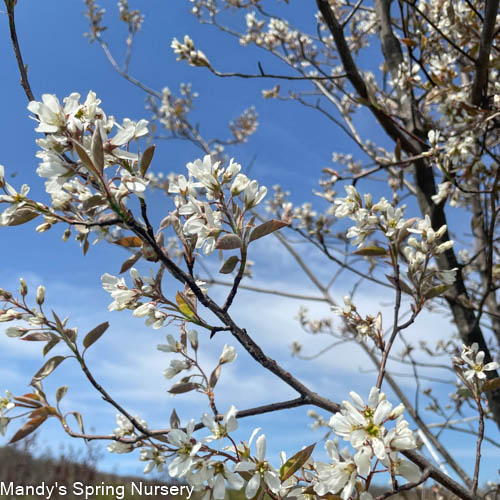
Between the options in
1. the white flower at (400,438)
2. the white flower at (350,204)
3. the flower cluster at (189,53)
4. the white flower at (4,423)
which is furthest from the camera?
the flower cluster at (189,53)

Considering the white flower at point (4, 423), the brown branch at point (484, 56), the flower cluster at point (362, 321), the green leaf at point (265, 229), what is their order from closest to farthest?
the green leaf at point (265, 229) → the white flower at point (4, 423) → the flower cluster at point (362, 321) → the brown branch at point (484, 56)

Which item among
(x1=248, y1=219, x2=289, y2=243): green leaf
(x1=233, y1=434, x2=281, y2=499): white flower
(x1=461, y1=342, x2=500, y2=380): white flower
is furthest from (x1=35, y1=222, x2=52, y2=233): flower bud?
(x1=461, y1=342, x2=500, y2=380): white flower

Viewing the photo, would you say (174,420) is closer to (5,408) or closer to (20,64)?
(5,408)

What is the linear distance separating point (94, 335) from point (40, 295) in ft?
0.46

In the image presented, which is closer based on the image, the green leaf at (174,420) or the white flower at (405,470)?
the white flower at (405,470)

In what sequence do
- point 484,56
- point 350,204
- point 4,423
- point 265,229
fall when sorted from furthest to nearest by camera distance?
point 484,56
point 350,204
point 4,423
point 265,229

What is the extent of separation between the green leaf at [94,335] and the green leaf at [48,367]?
5cm

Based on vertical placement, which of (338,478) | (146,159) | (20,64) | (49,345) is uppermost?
(20,64)

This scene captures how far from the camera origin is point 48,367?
82cm

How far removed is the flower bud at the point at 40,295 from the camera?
0.87 meters

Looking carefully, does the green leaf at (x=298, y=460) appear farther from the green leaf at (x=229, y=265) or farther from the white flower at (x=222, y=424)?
the green leaf at (x=229, y=265)

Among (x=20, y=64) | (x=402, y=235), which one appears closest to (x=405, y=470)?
(x=402, y=235)

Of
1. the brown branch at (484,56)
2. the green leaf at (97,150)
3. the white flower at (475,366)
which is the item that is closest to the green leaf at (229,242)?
the green leaf at (97,150)

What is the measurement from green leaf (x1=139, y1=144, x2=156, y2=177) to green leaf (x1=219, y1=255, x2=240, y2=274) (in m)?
0.19
